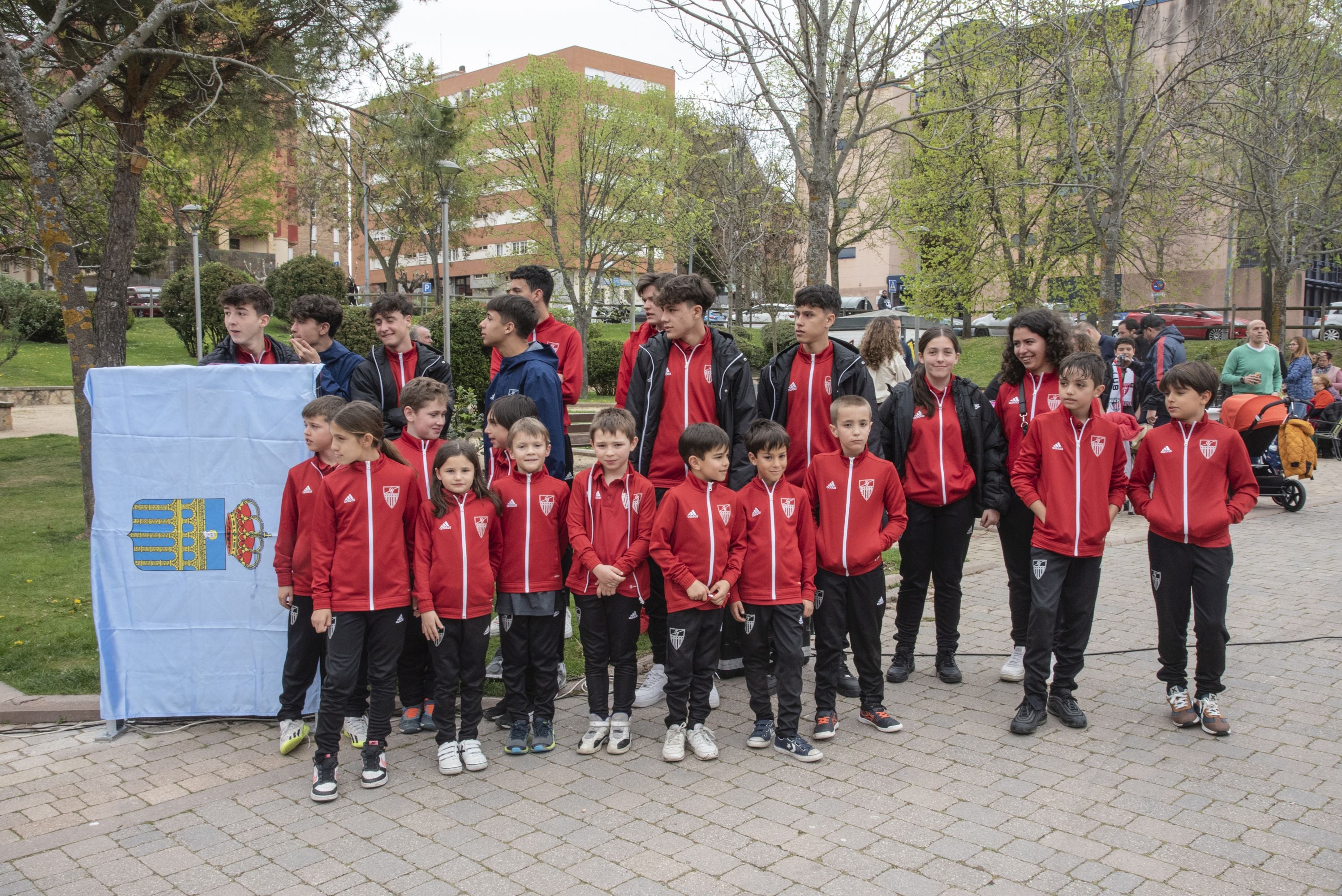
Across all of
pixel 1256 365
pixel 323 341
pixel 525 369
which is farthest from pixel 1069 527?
pixel 1256 365

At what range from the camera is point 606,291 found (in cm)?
5375

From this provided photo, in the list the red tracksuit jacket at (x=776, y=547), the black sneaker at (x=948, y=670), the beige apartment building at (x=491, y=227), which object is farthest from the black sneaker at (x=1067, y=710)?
the beige apartment building at (x=491, y=227)

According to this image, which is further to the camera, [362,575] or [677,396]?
[677,396]

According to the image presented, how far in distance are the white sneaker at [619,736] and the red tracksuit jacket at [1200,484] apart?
267cm

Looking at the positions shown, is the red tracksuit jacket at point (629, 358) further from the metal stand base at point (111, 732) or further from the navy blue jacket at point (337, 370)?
the metal stand base at point (111, 732)

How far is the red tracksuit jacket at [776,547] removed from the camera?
4.52 metres

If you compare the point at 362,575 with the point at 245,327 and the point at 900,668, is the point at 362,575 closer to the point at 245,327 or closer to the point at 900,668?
the point at 245,327

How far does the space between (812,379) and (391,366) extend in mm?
2229

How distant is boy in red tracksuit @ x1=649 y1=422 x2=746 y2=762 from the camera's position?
175 inches

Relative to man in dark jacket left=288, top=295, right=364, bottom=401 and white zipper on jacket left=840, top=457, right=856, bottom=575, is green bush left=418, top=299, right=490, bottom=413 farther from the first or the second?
white zipper on jacket left=840, top=457, right=856, bottom=575

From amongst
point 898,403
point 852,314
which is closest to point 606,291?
point 852,314

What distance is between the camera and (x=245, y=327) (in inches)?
202

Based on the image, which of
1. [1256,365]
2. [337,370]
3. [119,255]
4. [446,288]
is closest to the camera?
[337,370]

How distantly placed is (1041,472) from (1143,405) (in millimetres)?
6051
